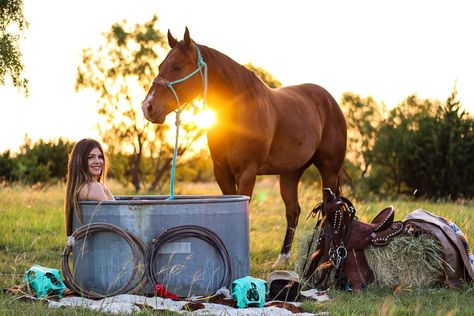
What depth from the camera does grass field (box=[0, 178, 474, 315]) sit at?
13.0ft

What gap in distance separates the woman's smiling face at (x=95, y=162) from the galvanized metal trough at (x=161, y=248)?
42 centimetres

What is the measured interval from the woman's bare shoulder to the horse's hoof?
2.02 meters

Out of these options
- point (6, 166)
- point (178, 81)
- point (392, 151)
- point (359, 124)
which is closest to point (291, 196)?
point (178, 81)

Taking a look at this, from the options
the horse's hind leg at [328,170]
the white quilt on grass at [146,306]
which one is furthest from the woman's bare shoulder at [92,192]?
the horse's hind leg at [328,170]

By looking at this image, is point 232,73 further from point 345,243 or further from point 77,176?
point 345,243

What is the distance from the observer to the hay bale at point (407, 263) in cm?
481

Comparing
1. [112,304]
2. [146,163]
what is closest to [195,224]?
[112,304]

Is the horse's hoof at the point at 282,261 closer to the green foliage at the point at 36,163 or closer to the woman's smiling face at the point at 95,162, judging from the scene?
the woman's smiling face at the point at 95,162

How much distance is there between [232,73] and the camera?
5.39 metres

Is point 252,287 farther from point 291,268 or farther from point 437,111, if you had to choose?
point 437,111

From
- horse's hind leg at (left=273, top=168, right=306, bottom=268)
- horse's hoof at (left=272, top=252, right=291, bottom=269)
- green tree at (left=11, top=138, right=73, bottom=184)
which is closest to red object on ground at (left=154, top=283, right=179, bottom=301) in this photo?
horse's hoof at (left=272, top=252, right=291, bottom=269)

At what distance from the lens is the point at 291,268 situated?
230 inches

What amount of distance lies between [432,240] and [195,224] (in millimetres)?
1963

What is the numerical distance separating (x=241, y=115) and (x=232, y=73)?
37 cm
